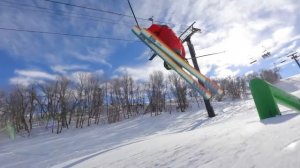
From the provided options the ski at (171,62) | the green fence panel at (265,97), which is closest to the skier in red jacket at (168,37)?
the ski at (171,62)

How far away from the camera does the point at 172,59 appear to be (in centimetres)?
891

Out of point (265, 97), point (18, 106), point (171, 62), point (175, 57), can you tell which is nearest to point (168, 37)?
point (175, 57)

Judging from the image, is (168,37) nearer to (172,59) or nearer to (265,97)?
(172,59)

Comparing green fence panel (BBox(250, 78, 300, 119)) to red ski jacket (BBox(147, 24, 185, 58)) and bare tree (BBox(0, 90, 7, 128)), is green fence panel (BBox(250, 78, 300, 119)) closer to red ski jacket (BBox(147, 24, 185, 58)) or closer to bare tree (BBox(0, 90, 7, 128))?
red ski jacket (BBox(147, 24, 185, 58))

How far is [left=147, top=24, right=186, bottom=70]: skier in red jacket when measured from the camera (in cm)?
895

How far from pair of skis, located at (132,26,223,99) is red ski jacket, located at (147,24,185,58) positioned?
297 mm

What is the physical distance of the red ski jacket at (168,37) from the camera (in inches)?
352

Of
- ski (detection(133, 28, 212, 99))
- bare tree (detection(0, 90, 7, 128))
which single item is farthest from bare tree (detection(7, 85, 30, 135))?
ski (detection(133, 28, 212, 99))

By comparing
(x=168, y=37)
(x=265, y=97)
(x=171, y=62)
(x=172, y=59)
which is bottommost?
(x=265, y=97)

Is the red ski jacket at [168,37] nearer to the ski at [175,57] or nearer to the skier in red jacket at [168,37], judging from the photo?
the skier in red jacket at [168,37]

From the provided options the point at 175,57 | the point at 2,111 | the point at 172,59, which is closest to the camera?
the point at 175,57

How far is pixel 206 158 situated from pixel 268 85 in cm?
271

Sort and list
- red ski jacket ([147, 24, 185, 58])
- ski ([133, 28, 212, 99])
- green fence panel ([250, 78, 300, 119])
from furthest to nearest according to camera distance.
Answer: red ski jacket ([147, 24, 185, 58]) < ski ([133, 28, 212, 99]) < green fence panel ([250, 78, 300, 119])

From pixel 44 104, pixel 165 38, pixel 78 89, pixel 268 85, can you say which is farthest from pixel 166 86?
pixel 268 85
